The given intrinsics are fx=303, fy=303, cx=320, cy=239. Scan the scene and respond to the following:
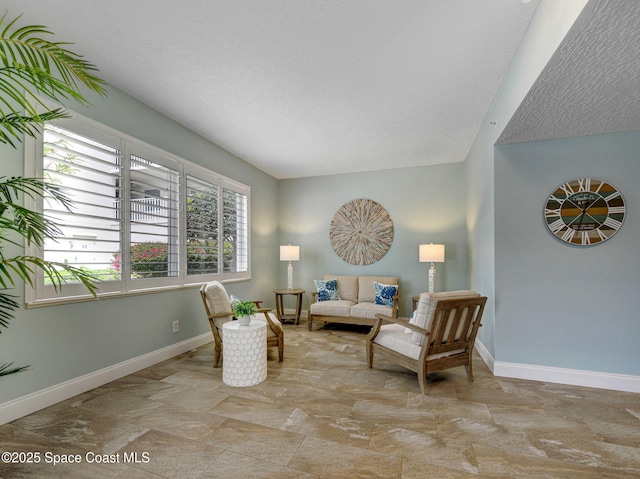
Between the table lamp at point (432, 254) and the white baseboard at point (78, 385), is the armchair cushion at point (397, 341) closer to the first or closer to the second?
the table lamp at point (432, 254)

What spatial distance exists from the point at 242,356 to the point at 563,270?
10.4ft

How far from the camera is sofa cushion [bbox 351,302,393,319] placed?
15.0ft

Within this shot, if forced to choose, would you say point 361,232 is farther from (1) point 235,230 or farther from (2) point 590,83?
(2) point 590,83

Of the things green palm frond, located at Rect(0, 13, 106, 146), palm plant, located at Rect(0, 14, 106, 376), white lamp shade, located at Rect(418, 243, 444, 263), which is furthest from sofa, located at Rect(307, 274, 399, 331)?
green palm frond, located at Rect(0, 13, 106, 146)

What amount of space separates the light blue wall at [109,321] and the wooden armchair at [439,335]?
2.46 m

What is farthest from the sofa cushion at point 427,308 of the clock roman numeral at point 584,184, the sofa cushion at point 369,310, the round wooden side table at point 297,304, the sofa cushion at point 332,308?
the round wooden side table at point 297,304

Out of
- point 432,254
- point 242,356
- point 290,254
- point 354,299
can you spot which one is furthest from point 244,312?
point 432,254

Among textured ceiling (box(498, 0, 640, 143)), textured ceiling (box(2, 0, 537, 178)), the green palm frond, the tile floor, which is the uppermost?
textured ceiling (box(2, 0, 537, 178))

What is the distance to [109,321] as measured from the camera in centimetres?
287

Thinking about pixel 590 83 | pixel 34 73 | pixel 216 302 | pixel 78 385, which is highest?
pixel 590 83

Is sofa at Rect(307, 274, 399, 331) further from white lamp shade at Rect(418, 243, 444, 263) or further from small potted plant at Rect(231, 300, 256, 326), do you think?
small potted plant at Rect(231, 300, 256, 326)

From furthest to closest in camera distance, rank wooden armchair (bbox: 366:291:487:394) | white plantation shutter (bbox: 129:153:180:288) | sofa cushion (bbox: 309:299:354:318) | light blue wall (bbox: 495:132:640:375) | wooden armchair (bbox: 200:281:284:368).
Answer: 1. sofa cushion (bbox: 309:299:354:318)
2. wooden armchair (bbox: 200:281:284:368)
3. white plantation shutter (bbox: 129:153:180:288)
4. light blue wall (bbox: 495:132:640:375)
5. wooden armchair (bbox: 366:291:487:394)

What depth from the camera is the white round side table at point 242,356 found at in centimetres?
280

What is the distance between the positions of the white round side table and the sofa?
6.68ft
